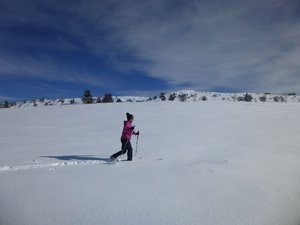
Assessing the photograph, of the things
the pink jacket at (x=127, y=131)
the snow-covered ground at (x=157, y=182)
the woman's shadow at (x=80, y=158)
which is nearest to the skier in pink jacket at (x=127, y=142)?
the pink jacket at (x=127, y=131)

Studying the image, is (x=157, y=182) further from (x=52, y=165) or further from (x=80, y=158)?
(x=80, y=158)

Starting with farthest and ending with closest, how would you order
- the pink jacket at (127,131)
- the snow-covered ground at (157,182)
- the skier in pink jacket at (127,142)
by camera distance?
the pink jacket at (127,131) < the skier in pink jacket at (127,142) < the snow-covered ground at (157,182)

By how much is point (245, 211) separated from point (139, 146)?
7890 millimetres

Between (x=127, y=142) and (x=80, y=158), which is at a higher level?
(x=127, y=142)

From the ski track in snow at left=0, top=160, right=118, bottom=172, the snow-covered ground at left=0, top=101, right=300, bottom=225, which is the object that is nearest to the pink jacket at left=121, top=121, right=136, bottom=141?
the snow-covered ground at left=0, top=101, right=300, bottom=225

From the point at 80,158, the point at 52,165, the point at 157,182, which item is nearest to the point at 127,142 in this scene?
the point at 80,158

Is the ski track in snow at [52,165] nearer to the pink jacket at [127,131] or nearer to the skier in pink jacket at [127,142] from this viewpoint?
the skier in pink jacket at [127,142]

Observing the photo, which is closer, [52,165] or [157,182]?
[157,182]

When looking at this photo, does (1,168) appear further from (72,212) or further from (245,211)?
(245,211)

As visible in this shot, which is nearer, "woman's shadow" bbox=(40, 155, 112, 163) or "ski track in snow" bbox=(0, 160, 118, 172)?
"ski track in snow" bbox=(0, 160, 118, 172)

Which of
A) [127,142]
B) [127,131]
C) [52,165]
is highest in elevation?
[127,131]

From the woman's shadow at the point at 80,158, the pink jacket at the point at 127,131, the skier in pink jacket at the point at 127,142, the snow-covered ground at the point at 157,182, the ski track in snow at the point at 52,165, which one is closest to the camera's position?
the snow-covered ground at the point at 157,182

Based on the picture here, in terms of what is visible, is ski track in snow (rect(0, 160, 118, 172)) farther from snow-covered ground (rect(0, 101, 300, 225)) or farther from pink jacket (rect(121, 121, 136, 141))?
pink jacket (rect(121, 121, 136, 141))

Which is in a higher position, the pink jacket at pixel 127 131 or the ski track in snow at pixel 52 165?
the pink jacket at pixel 127 131
